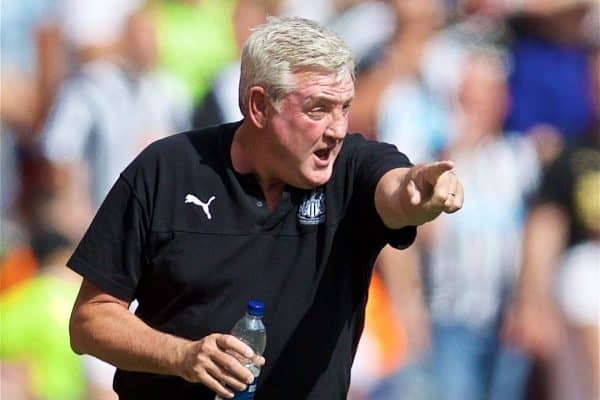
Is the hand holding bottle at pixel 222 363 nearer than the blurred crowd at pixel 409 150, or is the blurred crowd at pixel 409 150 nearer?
the hand holding bottle at pixel 222 363

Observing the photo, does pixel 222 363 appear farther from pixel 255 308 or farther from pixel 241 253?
pixel 241 253

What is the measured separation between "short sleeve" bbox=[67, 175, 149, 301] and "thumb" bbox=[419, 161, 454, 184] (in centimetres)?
85

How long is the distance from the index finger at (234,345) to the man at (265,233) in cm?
32

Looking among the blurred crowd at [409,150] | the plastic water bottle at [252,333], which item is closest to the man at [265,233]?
the plastic water bottle at [252,333]

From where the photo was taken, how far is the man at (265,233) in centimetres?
359

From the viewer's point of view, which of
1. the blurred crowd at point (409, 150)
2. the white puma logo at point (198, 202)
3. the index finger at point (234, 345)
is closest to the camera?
the index finger at point (234, 345)

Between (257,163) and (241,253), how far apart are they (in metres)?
0.28

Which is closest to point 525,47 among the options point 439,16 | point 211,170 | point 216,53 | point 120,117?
point 439,16

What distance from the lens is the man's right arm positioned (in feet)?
10.7

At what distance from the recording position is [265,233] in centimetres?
367

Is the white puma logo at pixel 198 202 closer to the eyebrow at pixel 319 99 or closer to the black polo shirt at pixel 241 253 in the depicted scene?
the black polo shirt at pixel 241 253

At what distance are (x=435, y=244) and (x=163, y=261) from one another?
406cm

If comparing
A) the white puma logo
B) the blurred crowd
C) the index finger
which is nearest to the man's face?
the white puma logo

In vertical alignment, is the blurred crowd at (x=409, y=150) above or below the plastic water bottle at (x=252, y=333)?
below
